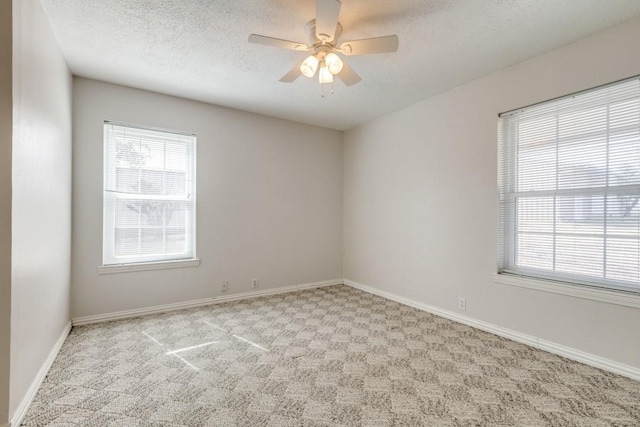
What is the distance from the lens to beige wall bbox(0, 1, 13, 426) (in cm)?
159

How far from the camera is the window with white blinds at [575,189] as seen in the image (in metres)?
2.31

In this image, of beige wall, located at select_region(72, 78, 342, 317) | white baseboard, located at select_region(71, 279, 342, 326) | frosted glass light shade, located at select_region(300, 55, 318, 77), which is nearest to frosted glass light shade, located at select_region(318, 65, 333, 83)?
frosted glass light shade, located at select_region(300, 55, 318, 77)

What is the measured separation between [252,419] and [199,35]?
2819 mm

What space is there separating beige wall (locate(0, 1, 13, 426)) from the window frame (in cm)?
186

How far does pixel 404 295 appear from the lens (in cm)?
407

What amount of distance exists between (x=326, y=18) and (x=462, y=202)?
241cm

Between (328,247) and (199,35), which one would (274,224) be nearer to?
(328,247)

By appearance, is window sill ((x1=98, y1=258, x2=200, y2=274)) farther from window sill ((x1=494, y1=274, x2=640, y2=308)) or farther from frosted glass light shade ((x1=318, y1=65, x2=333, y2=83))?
window sill ((x1=494, y1=274, x2=640, y2=308))

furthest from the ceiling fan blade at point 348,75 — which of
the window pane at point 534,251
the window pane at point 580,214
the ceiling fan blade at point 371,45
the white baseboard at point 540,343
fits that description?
the white baseboard at point 540,343

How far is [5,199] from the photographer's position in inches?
63.7

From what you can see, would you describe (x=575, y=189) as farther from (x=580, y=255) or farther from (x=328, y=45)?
(x=328, y=45)

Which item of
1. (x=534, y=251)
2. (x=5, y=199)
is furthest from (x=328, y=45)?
(x=534, y=251)

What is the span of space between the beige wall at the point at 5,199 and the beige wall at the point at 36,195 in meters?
0.05

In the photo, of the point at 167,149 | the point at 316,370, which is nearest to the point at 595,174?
the point at 316,370
